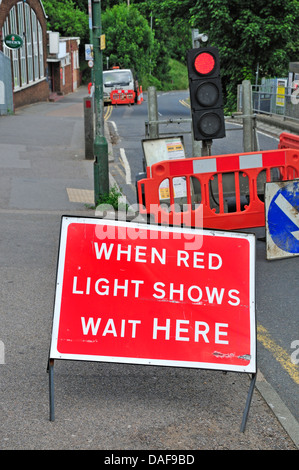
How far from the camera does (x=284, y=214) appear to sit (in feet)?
28.8

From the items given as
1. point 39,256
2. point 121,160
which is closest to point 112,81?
point 121,160

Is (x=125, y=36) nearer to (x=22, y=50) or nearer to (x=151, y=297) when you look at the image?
(x=22, y=50)

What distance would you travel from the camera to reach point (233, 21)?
117ft

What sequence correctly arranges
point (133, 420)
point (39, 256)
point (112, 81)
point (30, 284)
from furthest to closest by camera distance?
point (112, 81) → point (39, 256) → point (30, 284) → point (133, 420)

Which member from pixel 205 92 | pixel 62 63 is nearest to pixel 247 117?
pixel 205 92

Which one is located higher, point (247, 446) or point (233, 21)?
point (233, 21)

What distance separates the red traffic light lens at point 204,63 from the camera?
10117mm

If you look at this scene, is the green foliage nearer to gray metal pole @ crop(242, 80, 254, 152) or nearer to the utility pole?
the utility pole

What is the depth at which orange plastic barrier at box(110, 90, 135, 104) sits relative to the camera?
136 ft

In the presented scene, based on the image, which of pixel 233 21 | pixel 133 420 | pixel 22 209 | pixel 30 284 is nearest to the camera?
pixel 133 420

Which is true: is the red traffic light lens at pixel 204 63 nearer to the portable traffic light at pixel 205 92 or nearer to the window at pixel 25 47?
the portable traffic light at pixel 205 92

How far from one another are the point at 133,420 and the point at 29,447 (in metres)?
0.78

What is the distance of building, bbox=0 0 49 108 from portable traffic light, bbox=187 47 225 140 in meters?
28.5
